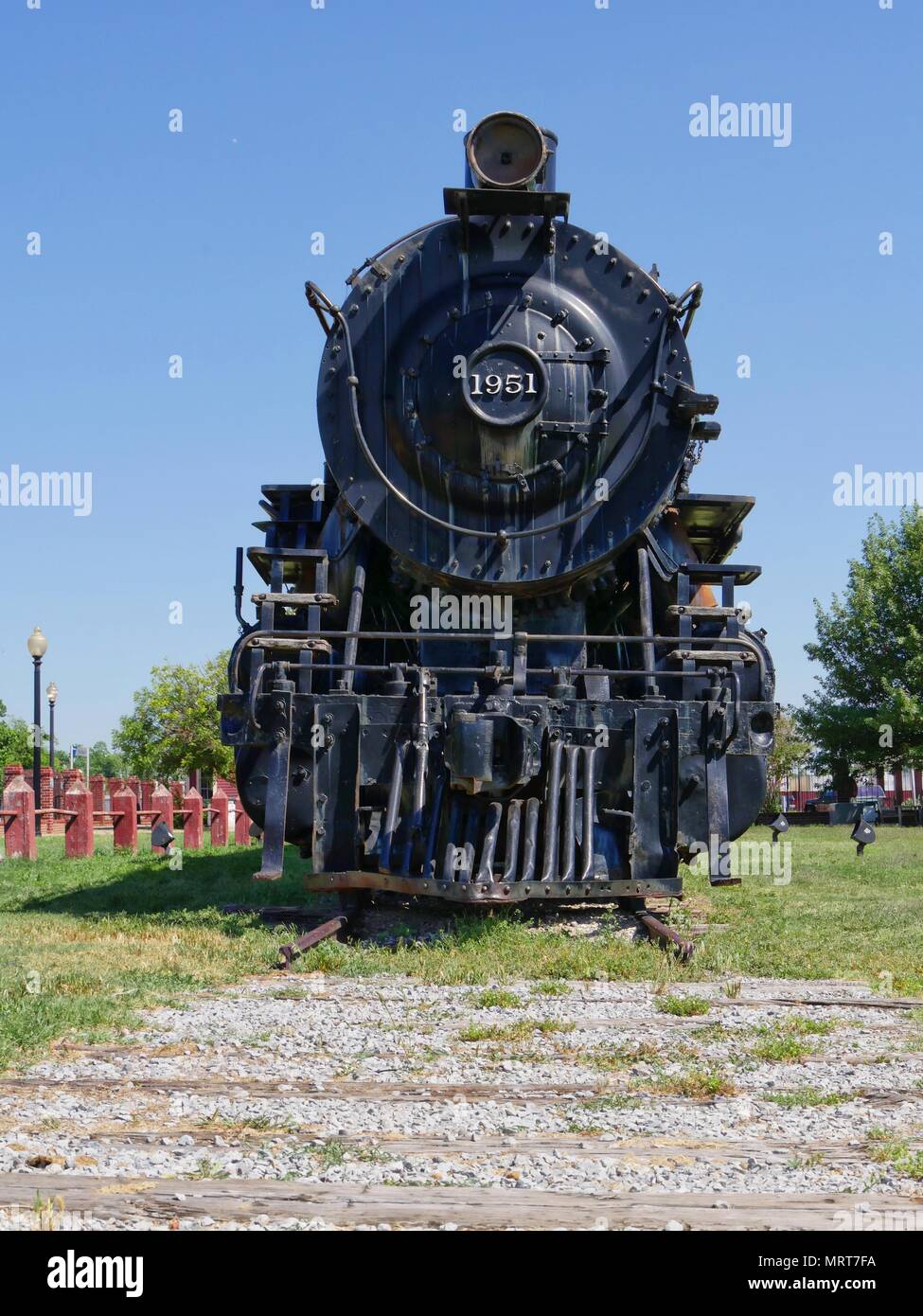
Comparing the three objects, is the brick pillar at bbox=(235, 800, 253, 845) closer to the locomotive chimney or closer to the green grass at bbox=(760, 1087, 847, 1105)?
the locomotive chimney

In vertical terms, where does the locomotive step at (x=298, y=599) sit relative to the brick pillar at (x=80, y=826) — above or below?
above

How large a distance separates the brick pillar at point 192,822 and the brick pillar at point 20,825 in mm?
4256

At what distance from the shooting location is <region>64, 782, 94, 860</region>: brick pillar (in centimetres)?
1802

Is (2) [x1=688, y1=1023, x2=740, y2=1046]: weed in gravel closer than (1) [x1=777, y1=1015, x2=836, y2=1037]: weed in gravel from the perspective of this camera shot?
Yes

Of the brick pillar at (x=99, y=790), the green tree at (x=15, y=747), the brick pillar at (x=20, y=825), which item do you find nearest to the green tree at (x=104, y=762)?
the green tree at (x=15, y=747)

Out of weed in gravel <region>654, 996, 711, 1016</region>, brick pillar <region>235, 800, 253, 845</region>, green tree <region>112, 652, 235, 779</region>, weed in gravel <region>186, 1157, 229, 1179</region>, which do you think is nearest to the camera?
weed in gravel <region>186, 1157, 229, 1179</region>

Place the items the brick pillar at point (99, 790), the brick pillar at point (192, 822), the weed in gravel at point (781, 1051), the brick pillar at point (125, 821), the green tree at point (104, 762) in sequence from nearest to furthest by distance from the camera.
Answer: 1. the weed in gravel at point (781, 1051)
2. the brick pillar at point (125, 821)
3. the brick pillar at point (192, 822)
4. the brick pillar at point (99, 790)
5. the green tree at point (104, 762)

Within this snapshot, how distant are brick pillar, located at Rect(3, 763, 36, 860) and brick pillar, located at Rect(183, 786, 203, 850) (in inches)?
168

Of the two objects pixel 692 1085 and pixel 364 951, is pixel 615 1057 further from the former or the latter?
pixel 364 951

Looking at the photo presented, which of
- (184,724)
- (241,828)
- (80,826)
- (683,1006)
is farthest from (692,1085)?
(184,724)

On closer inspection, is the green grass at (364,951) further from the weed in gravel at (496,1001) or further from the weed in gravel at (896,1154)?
the weed in gravel at (896,1154)

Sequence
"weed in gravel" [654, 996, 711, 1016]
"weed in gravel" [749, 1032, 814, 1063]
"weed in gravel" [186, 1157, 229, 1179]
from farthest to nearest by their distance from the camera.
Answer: "weed in gravel" [654, 996, 711, 1016]
"weed in gravel" [749, 1032, 814, 1063]
"weed in gravel" [186, 1157, 229, 1179]

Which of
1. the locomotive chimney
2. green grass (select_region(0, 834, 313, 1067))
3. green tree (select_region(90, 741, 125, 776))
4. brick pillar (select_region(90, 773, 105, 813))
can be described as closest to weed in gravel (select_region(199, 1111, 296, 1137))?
green grass (select_region(0, 834, 313, 1067))

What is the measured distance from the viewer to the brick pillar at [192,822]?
21891 millimetres
